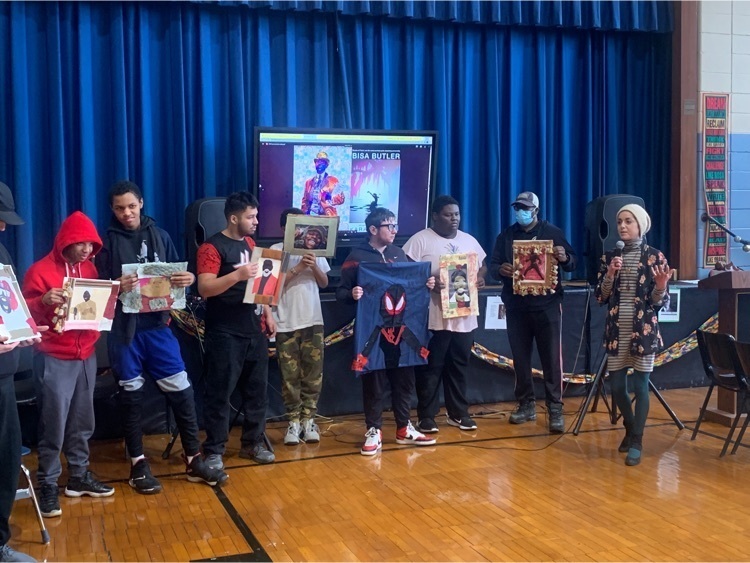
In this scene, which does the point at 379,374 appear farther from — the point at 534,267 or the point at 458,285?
the point at 534,267

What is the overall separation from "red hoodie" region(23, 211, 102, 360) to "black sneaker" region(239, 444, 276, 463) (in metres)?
1.25

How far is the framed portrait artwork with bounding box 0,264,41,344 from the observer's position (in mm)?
3207

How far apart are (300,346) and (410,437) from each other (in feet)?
2.95

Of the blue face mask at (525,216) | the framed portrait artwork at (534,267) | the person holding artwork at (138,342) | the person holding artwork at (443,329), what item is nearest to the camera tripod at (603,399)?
the framed portrait artwork at (534,267)

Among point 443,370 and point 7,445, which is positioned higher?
point 7,445

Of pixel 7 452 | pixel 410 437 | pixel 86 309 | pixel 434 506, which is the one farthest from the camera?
pixel 410 437

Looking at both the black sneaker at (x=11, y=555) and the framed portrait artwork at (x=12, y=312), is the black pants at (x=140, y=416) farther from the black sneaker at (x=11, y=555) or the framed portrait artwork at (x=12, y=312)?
the black sneaker at (x=11, y=555)

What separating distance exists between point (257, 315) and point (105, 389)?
1291 mm

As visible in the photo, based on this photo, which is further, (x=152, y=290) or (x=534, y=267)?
(x=534, y=267)

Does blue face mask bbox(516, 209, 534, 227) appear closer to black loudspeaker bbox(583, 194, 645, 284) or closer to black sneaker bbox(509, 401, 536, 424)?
→ black loudspeaker bbox(583, 194, 645, 284)

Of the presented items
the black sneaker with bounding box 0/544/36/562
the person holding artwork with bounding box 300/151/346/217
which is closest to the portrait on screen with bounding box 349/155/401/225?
the person holding artwork with bounding box 300/151/346/217

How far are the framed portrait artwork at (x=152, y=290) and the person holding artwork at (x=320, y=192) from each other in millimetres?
2108

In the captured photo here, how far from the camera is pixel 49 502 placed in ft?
12.7

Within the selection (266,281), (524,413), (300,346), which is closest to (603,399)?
(524,413)
